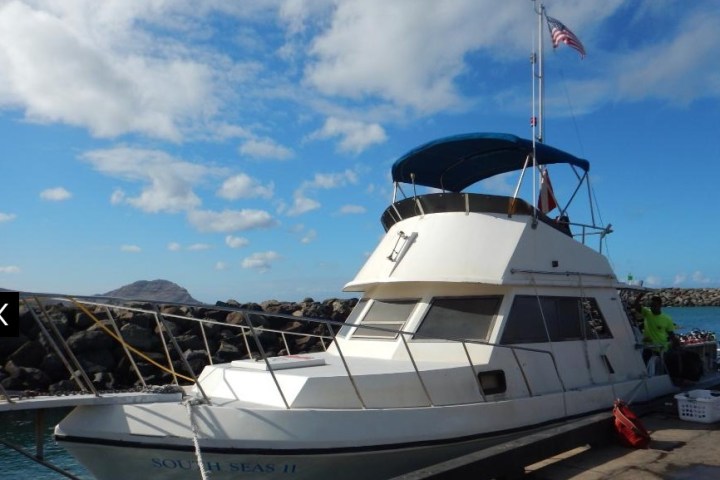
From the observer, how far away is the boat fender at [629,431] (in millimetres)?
5988

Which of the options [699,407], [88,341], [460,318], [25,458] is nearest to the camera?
[460,318]

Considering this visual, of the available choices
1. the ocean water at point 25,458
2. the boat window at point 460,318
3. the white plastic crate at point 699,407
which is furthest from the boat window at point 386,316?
the ocean water at point 25,458

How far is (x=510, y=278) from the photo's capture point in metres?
6.54

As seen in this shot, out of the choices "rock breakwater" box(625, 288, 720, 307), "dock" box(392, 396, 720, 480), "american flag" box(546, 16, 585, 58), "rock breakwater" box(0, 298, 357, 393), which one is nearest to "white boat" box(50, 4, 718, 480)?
"dock" box(392, 396, 720, 480)

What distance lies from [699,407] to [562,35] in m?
6.04

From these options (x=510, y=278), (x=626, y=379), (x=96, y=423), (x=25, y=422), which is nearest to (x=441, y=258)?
(x=510, y=278)

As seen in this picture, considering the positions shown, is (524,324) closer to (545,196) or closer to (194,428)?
(545,196)

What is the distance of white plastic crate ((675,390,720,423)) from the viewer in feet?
22.5

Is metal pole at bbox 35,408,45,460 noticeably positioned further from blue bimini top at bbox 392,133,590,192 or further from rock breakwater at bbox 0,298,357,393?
rock breakwater at bbox 0,298,357,393

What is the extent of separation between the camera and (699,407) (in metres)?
6.90

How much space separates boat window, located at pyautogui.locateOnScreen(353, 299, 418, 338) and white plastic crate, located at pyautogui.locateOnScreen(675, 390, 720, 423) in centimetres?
344

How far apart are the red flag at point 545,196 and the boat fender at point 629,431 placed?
3189 mm

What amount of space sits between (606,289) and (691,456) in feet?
8.60

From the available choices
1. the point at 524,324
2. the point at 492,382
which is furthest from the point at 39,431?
the point at 524,324
